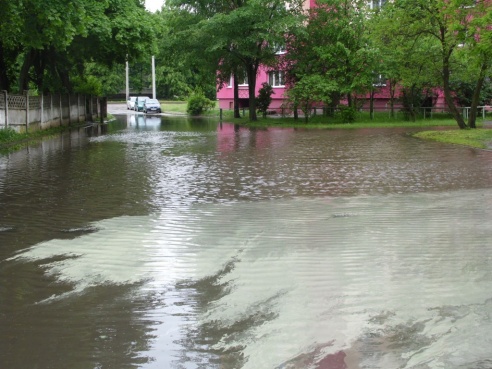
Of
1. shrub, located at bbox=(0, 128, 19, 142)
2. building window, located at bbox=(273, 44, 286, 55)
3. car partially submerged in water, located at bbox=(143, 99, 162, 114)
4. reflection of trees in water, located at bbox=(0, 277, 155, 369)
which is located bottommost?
reflection of trees in water, located at bbox=(0, 277, 155, 369)

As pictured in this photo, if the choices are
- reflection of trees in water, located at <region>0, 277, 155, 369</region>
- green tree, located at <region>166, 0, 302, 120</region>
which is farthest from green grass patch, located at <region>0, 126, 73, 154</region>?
reflection of trees in water, located at <region>0, 277, 155, 369</region>

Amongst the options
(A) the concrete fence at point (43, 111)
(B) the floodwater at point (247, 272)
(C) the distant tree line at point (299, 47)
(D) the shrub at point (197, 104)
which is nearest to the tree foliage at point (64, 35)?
(C) the distant tree line at point (299, 47)

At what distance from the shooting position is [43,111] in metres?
29.5

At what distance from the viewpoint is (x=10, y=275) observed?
631 cm

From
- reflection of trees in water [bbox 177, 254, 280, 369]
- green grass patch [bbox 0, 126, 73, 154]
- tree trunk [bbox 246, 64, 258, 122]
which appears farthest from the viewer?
tree trunk [bbox 246, 64, 258, 122]

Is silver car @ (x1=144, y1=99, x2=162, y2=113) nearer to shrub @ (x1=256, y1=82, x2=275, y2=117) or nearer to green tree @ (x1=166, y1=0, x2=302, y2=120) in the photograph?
shrub @ (x1=256, y1=82, x2=275, y2=117)

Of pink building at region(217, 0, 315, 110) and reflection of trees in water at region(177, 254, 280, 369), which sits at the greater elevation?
pink building at region(217, 0, 315, 110)

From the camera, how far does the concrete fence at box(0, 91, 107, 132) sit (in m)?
24.4

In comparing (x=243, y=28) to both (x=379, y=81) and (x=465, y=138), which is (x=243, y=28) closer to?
(x=379, y=81)

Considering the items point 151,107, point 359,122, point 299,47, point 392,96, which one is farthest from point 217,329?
point 151,107

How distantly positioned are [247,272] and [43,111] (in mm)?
25597

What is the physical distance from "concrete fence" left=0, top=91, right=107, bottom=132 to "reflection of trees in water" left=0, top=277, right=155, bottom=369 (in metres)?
19.8

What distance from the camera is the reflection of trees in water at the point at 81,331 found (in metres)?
4.28

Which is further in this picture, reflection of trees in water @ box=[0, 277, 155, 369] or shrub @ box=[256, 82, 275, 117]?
shrub @ box=[256, 82, 275, 117]
